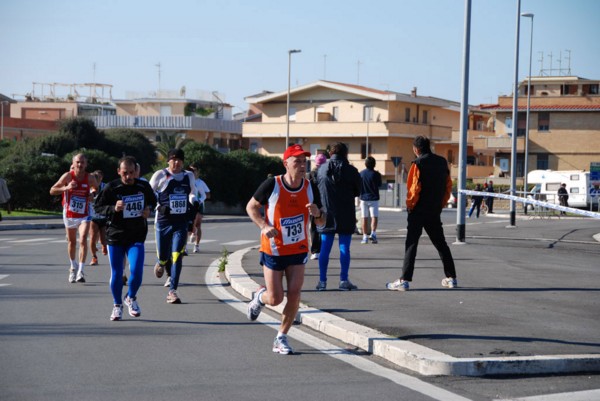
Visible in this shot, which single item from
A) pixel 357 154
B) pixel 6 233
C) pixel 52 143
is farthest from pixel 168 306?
pixel 357 154

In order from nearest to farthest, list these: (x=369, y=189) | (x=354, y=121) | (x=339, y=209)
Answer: (x=339, y=209) → (x=369, y=189) → (x=354, y=121)

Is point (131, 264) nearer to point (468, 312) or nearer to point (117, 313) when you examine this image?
point (117, 313)

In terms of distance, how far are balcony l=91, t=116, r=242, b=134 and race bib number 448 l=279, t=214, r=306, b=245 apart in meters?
86.9

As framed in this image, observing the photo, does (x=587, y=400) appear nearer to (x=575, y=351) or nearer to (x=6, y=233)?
(x=575, y=351)

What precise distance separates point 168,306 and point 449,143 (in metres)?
79.2

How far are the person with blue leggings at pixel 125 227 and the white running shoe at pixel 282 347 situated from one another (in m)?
2.60

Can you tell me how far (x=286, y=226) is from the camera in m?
8.74

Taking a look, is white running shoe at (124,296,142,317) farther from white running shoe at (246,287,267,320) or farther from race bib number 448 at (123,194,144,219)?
white running shoe at (246,287,267,320)

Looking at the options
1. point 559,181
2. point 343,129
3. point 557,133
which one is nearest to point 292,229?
point 559,181

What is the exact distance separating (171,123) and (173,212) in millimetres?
84319

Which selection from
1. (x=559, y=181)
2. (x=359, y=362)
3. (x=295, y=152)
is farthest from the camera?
(x=559, y=181)

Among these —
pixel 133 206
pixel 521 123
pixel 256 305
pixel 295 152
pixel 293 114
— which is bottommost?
pixel 256 305

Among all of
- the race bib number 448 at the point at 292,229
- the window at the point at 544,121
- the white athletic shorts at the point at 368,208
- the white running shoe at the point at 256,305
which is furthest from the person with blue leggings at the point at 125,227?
the window at the point at 544,121

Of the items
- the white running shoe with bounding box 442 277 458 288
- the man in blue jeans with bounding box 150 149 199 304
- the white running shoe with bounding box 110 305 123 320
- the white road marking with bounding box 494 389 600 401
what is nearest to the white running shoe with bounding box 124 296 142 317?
the white running shoe with bounding box 110 305 123 320
